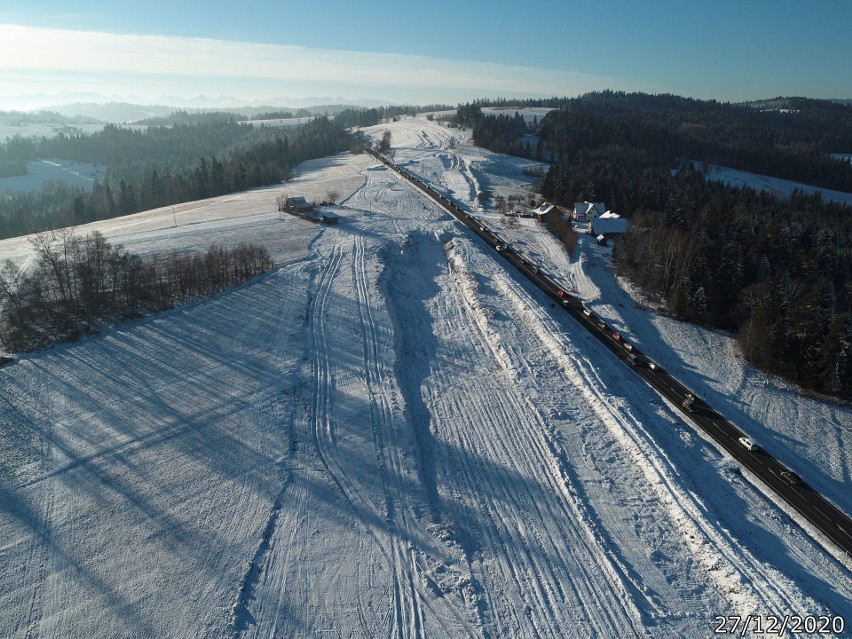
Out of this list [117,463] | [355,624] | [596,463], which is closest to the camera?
[355,624]

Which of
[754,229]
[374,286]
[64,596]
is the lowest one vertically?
[64,596]

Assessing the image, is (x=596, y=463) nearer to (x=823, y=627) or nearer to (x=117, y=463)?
(x=823, y=627)

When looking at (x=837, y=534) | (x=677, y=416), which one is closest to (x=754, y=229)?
(x=677, y=416)

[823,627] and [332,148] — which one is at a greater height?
[332,148]

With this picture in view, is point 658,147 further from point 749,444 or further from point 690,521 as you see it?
point 690,521

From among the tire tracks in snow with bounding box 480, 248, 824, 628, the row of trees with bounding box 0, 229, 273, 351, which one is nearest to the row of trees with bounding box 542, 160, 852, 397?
the tire tracks in snow with bounding box 480, 248, 824, 628

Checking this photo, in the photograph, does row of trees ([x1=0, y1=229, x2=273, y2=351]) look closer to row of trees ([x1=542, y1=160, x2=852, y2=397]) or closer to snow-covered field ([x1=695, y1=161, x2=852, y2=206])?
row of trees ([x1=542, y1=160, x2=852, y2=397])
